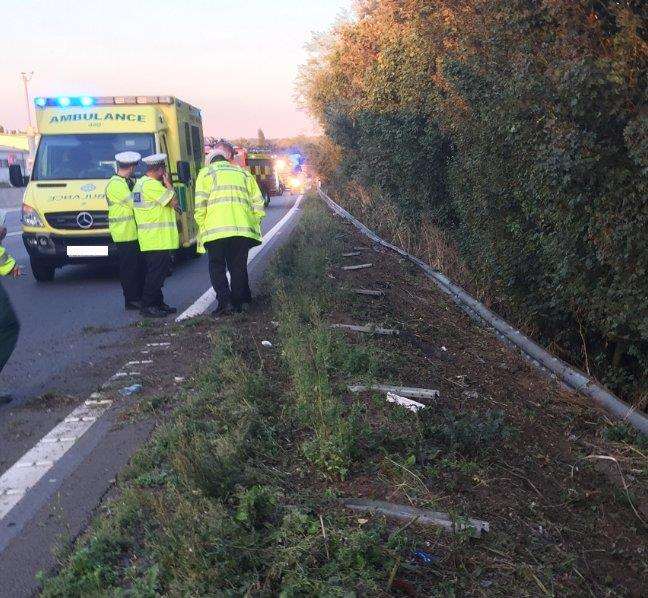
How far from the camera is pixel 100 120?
11.9 metres

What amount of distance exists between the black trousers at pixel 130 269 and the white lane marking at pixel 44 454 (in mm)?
3911

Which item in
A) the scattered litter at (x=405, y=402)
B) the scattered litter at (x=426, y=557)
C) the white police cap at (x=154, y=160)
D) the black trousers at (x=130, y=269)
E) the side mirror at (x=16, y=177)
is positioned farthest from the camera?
the side mirror at (x=16, y=177)

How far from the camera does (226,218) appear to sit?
831 centimetres

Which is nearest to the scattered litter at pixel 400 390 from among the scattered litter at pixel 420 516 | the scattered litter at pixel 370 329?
the scattered litter at pixel 420 516

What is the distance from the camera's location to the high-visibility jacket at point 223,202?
8266mm

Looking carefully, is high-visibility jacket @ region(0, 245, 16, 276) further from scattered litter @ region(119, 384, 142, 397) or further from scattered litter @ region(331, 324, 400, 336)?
scattered litter @ region(331, 324, 400, 336)

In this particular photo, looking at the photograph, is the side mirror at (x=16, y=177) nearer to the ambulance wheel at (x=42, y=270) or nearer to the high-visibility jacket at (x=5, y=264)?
the ambulance wheel at (x=42, y=270)

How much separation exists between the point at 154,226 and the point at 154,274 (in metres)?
0.57

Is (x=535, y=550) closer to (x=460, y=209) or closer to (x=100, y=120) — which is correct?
(x=460, y=209)

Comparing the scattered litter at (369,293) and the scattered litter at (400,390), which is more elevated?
the scattered litter at (400,390)

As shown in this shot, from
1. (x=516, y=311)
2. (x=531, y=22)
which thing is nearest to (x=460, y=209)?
(x=516, y=311)

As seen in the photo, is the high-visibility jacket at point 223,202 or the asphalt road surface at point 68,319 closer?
the asphalt road surface at point 68,319

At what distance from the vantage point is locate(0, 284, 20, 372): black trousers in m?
5.86

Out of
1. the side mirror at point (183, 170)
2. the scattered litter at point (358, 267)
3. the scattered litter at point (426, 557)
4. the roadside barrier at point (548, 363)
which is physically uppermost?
the side mirror at point (183, 170)
